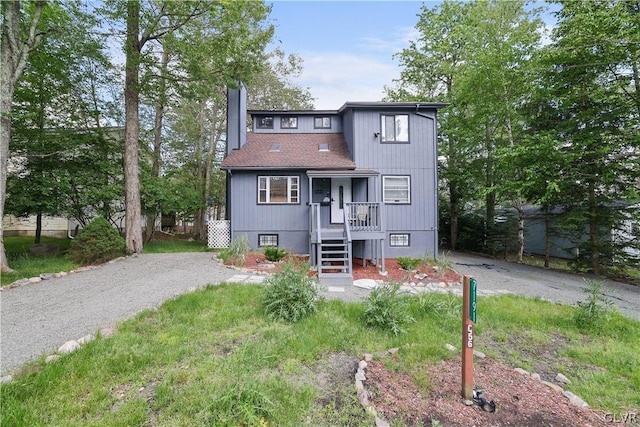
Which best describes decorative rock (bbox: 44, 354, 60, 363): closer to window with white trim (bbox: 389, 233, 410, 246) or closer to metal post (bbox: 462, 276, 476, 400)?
metal post (bbox: 462, 276, 476, 400)

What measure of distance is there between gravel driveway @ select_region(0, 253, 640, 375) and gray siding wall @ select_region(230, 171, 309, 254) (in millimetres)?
1891

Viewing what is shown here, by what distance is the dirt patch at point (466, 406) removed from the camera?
234 cm

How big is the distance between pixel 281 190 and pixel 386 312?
24.4 ft

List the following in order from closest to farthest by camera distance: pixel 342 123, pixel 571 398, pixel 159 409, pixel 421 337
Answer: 1. pixel 159 409
2. pixel 571 398
3. pixel 421 337
4. pixel 342 123

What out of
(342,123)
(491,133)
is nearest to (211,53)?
(342,123)

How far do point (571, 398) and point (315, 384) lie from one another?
2526 millimetres

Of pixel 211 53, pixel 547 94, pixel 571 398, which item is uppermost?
pixel 211 53

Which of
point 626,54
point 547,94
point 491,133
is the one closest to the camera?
point 626,54

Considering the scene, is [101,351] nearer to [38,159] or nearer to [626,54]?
[38,159]

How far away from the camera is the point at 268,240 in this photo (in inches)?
415

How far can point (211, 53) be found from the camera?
9.55 metres

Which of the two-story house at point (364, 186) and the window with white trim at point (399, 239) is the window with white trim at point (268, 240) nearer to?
the two-story house at point (364, 186)

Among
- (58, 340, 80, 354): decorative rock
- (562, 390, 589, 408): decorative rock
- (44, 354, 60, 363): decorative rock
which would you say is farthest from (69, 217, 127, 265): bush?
(562, 390, 589, 408): decorative rock

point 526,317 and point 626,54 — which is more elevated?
point 626,54
